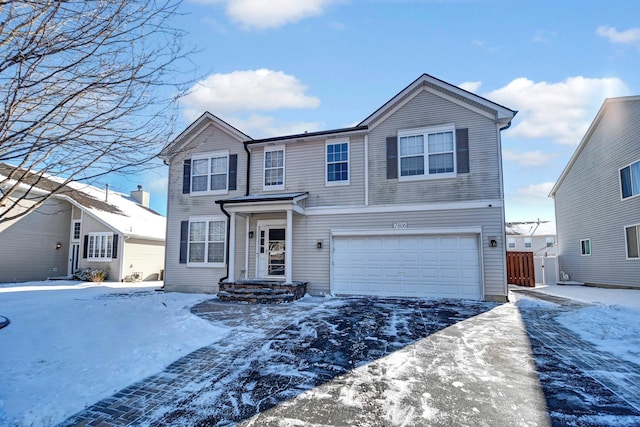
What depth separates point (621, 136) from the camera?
13492 millimetres

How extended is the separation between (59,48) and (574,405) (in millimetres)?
6916

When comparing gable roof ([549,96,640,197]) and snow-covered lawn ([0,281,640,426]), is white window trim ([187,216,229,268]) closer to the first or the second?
snow-covered lawn ([0,281,640,426])

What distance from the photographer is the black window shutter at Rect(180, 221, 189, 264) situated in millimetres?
13070

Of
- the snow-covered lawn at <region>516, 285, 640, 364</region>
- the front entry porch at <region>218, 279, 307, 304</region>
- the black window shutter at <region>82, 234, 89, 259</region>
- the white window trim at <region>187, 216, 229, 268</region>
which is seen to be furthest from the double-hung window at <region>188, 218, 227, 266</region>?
the snow-covered lawn at <region>516, 285, 640, 364</region>

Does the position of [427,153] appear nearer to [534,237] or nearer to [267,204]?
[267,204]

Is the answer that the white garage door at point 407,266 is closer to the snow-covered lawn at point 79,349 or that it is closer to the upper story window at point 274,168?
the upper story window at point 274,168

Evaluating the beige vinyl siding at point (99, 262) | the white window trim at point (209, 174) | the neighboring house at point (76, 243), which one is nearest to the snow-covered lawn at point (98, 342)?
the white window trim at point (209, 174)

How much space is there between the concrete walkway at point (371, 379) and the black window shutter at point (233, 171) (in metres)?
6.78

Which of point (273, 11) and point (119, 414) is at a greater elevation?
point (273, 11)

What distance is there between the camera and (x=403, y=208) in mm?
10977

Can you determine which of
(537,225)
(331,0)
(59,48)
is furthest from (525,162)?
(59,48)

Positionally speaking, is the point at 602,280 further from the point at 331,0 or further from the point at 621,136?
the point at 331,0

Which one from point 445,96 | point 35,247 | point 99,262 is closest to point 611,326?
point 445,96

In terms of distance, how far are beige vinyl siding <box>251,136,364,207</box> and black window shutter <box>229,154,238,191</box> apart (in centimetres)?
66
